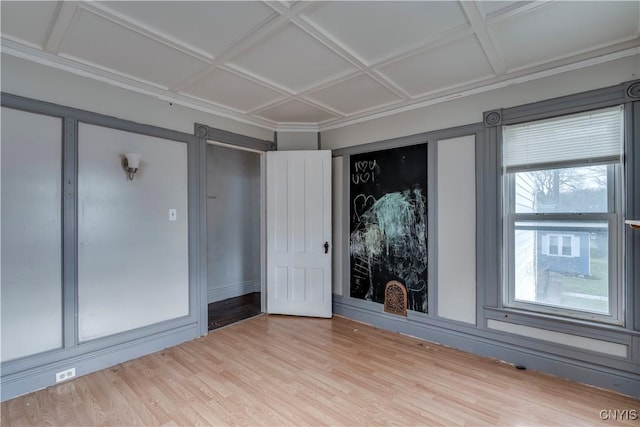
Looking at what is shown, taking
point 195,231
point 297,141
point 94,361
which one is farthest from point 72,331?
point 297,141

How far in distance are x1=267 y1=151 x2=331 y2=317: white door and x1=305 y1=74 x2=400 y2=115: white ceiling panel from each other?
2.27 ft

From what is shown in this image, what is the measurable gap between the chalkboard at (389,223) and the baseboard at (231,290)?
6.89 ft

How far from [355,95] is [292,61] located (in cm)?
91

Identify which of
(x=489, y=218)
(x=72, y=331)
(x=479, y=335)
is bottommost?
(x=479, y=335)

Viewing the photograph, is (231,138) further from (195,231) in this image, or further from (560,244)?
(560,244)

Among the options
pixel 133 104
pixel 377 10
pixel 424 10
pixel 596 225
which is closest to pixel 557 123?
pixel 596 225

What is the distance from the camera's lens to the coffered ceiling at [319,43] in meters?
1.79

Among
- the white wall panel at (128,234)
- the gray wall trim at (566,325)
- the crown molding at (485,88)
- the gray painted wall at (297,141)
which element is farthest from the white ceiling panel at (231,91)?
the gray wall trim at (566,325)

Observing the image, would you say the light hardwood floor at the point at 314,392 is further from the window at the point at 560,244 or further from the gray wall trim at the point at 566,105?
the gray wall trim at the point at 566,105

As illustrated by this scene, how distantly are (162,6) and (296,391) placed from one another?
2708mm

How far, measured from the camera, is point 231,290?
481cm

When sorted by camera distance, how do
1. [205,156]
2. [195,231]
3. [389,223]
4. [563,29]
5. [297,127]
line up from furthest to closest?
[297,127]
[389,223]
[205,156]
[195,231]
[563,29]

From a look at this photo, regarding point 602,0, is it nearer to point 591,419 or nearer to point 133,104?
point 591,419

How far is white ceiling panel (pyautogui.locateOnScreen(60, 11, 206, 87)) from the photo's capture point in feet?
6.43
